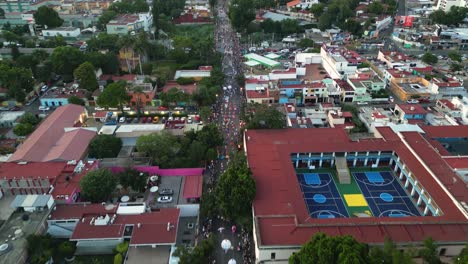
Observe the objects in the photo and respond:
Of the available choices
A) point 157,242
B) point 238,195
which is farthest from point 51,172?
point 238,195

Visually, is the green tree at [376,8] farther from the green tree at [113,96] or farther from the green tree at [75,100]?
the green tree at [75,100]

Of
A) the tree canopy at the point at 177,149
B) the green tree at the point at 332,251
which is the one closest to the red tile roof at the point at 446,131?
the tree canopy at the point at 177,149

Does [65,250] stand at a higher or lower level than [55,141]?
lower

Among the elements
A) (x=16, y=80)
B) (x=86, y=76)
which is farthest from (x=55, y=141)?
(x=16, y=80)

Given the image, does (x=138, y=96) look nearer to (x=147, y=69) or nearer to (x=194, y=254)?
(x=147, y=69)

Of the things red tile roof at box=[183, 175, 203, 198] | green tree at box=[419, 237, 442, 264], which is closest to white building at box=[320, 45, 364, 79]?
red tile roof at box=[183, 175, 203, 198]
